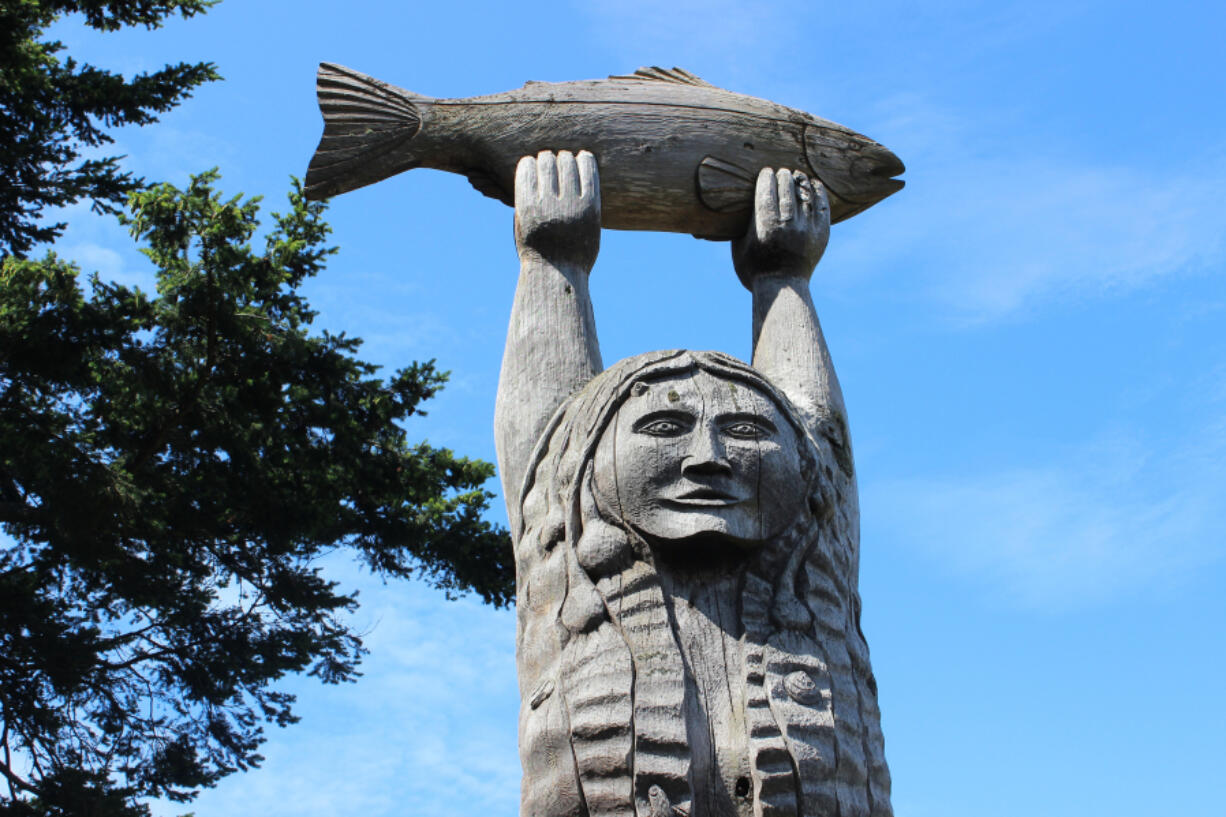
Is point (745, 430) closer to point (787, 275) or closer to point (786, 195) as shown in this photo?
point (787, 275)

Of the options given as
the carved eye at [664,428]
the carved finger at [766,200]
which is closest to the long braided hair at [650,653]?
the carved eye at [664,428]

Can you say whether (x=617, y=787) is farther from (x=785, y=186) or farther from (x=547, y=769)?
(x=785, y=186)

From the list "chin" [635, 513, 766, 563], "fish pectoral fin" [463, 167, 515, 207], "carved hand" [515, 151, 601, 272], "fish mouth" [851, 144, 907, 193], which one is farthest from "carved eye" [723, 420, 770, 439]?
"fish mouth" [851, 144, 907, 193]

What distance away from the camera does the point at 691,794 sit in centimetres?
346

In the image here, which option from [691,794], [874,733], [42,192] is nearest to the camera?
[691,794]

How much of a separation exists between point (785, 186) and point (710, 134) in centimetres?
36

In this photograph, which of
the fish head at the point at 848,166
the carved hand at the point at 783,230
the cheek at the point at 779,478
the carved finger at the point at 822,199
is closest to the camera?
the cheek at the point at 779,478

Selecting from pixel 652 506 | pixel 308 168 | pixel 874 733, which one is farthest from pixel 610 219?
pixel 874 733

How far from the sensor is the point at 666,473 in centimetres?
388

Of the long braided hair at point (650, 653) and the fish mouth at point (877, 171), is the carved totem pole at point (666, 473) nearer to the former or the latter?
the long braided hair at point (650, 653)

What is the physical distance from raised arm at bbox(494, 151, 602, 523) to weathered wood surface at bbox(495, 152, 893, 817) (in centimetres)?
1

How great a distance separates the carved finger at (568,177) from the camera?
482 cm

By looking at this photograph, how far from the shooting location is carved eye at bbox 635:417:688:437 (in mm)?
3969

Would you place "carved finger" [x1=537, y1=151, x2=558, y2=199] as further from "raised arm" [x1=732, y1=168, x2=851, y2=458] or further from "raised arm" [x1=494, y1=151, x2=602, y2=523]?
"raised arm" [x1=732, y1=168, x2=851, y2=458]
